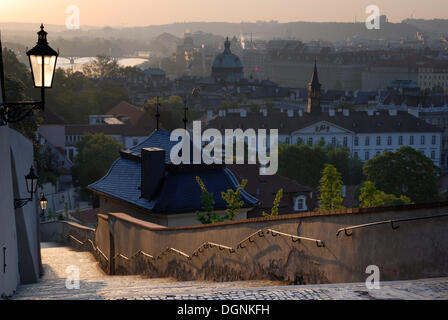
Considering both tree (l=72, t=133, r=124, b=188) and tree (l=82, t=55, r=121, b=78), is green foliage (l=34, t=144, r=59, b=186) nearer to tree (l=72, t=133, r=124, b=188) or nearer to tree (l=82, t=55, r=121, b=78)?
tree (l=72, t=133, r=124, b=188)

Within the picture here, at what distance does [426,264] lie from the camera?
29.1 feet

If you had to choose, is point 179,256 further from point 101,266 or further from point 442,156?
point 442,156

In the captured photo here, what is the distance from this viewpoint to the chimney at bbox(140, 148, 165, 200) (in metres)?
18.8

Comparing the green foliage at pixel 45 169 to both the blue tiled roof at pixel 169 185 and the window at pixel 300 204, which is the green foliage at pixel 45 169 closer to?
the window at pixel 300 204

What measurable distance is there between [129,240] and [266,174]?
32273mm

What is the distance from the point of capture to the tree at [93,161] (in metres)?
65.8

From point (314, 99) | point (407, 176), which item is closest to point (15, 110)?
point (407, 176)

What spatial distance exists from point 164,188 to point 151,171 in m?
0.56

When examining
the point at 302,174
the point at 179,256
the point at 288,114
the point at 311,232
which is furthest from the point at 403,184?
the point at 311,232

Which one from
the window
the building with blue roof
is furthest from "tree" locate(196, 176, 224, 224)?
the window

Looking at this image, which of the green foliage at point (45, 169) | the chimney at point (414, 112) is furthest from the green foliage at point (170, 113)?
the chimney at point (414, 112)

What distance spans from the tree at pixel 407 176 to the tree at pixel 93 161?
20243mm

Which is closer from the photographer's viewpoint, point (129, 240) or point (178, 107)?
point (129, 240)

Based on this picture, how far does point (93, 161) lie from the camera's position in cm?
6688
